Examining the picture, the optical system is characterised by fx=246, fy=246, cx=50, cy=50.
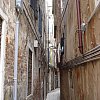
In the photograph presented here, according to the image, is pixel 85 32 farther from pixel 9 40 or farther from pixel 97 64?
pixel 9 40

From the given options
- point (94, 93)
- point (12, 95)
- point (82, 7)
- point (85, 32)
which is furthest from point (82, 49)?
point (12, 95)

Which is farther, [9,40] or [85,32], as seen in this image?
[85,32]

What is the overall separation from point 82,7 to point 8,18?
6.85 ft

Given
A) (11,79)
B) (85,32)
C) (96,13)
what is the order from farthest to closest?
(85,32), (11,79), (96,13)

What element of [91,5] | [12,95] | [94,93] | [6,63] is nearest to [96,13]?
[91,5]

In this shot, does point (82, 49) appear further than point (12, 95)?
Yes

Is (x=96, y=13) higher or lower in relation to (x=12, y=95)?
higher

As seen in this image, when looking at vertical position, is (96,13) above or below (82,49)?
above

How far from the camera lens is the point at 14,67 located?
17.6 feet

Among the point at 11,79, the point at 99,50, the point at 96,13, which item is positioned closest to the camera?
the point at 99,50

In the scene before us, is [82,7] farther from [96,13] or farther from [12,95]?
[12,95]

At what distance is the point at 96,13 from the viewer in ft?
14.7

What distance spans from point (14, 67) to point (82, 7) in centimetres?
225

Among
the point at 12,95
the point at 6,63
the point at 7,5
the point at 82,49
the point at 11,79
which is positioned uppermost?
the point at 7,5
